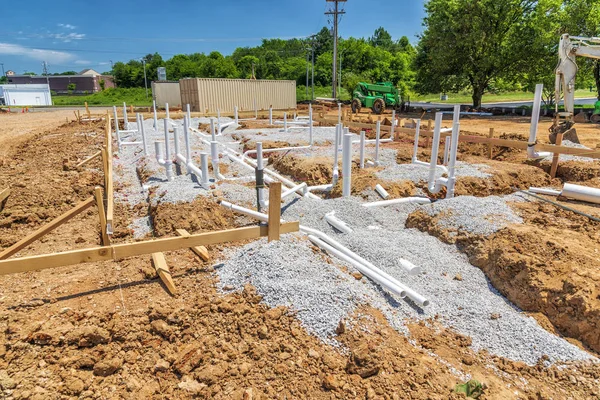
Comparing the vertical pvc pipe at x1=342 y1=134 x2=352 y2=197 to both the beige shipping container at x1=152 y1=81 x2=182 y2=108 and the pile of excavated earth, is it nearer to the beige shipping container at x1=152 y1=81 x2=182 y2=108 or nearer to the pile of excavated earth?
the pile of excavated earth

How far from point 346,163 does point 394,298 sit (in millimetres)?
3462

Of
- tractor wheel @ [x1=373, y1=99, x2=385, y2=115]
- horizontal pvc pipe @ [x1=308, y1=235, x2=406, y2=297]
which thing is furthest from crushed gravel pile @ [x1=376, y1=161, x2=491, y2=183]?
tractor wheel @ [x1=373, y1=99, x2=385, y2=115]

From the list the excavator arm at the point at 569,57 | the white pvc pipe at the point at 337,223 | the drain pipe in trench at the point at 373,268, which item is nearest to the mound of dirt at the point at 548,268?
the drain pipe in trench at the point at 373,268

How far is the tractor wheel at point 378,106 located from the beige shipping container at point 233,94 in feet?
28.0

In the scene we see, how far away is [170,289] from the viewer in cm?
415

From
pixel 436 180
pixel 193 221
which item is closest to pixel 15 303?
pixel 193 221

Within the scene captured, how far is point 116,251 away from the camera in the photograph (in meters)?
3.86

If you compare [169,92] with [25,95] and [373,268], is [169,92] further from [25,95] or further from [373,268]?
[373,268]

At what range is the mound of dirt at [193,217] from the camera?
20.5ft

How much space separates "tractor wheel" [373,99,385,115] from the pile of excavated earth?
74.9 ft

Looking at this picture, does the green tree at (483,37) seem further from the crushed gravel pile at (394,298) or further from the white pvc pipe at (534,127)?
the crushed gravel pile at (394,298)

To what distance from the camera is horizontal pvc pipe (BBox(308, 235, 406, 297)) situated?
4.07 m

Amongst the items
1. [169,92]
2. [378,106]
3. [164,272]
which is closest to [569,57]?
[164,272]

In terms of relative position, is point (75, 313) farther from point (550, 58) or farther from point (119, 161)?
point (550, 58)
